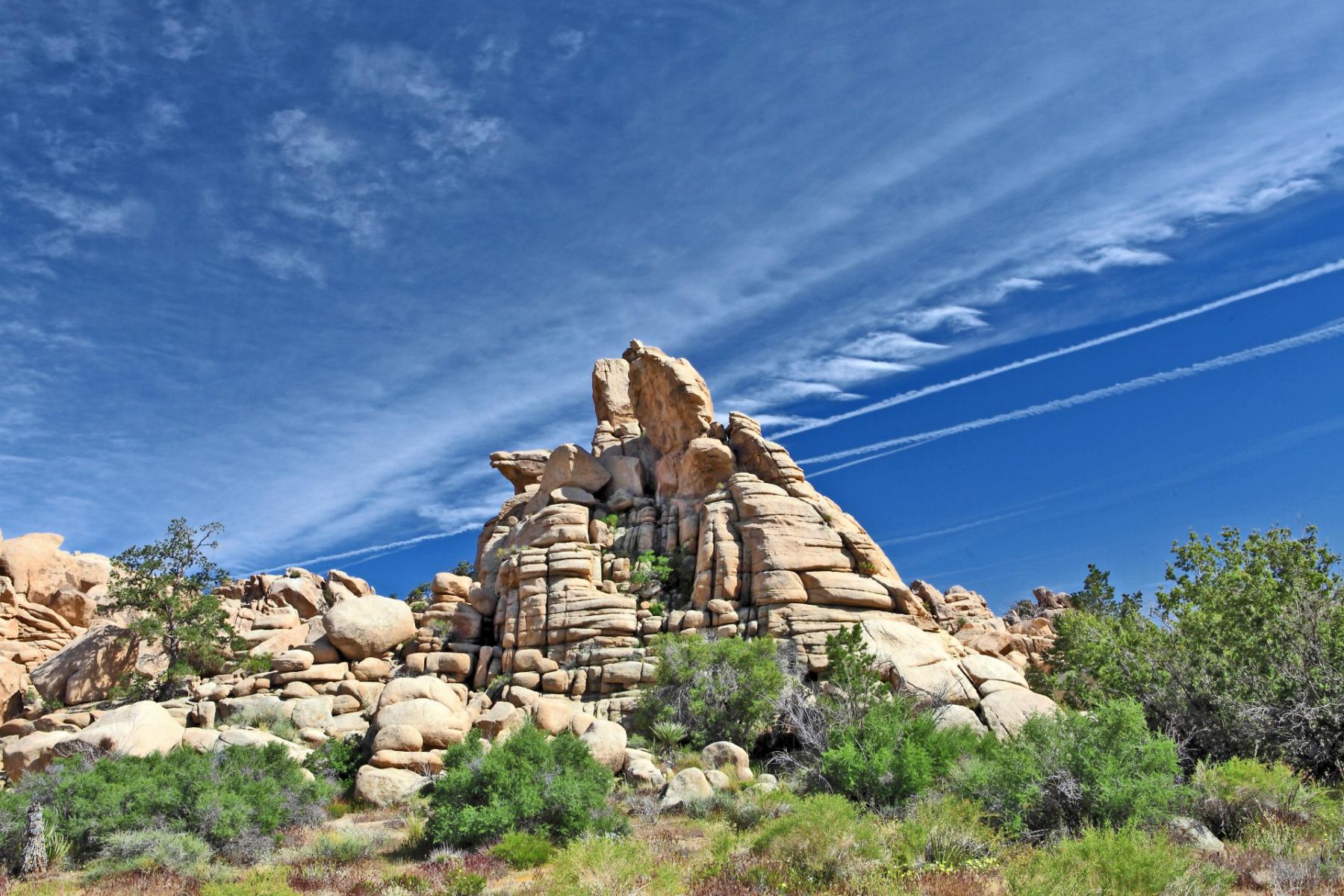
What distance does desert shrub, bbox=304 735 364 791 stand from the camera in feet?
79.9

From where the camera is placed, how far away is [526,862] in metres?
15.0

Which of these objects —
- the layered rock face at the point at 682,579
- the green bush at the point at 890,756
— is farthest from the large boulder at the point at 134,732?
the green bush at the point at 890,756

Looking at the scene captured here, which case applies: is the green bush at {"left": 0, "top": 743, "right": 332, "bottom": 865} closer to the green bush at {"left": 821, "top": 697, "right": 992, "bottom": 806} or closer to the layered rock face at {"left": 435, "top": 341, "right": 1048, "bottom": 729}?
the green bush at {"left": 821, "top": 697, "right": 992, "bottom": 806}

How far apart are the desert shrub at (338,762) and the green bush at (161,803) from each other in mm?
3776

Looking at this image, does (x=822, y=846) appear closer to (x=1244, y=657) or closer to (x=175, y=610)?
(x=1244, y=657)

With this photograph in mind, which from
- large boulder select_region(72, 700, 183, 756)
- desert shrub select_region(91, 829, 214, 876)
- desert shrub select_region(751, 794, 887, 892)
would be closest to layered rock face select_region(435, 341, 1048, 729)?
large boulder select_region(72, 700, 183, 756)

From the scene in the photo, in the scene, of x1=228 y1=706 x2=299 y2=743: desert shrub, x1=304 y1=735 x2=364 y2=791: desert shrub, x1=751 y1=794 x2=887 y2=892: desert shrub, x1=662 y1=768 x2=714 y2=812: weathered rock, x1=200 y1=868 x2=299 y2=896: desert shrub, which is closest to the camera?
x1=751 y1=794 x2=887 y2=892: desert shrub

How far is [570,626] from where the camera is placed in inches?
1358

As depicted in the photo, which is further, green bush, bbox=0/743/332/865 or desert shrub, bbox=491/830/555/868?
green bush, bbox=0/743/332/865

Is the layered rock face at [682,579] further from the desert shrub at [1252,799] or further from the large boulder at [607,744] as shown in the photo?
the desert shrub at [1252,799]

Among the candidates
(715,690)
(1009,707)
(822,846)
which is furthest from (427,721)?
(1009,707)

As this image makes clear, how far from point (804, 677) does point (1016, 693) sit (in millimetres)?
7169

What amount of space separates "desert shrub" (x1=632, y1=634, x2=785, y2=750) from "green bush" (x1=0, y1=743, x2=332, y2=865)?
11.7 m

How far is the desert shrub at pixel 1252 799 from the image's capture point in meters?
14.2
